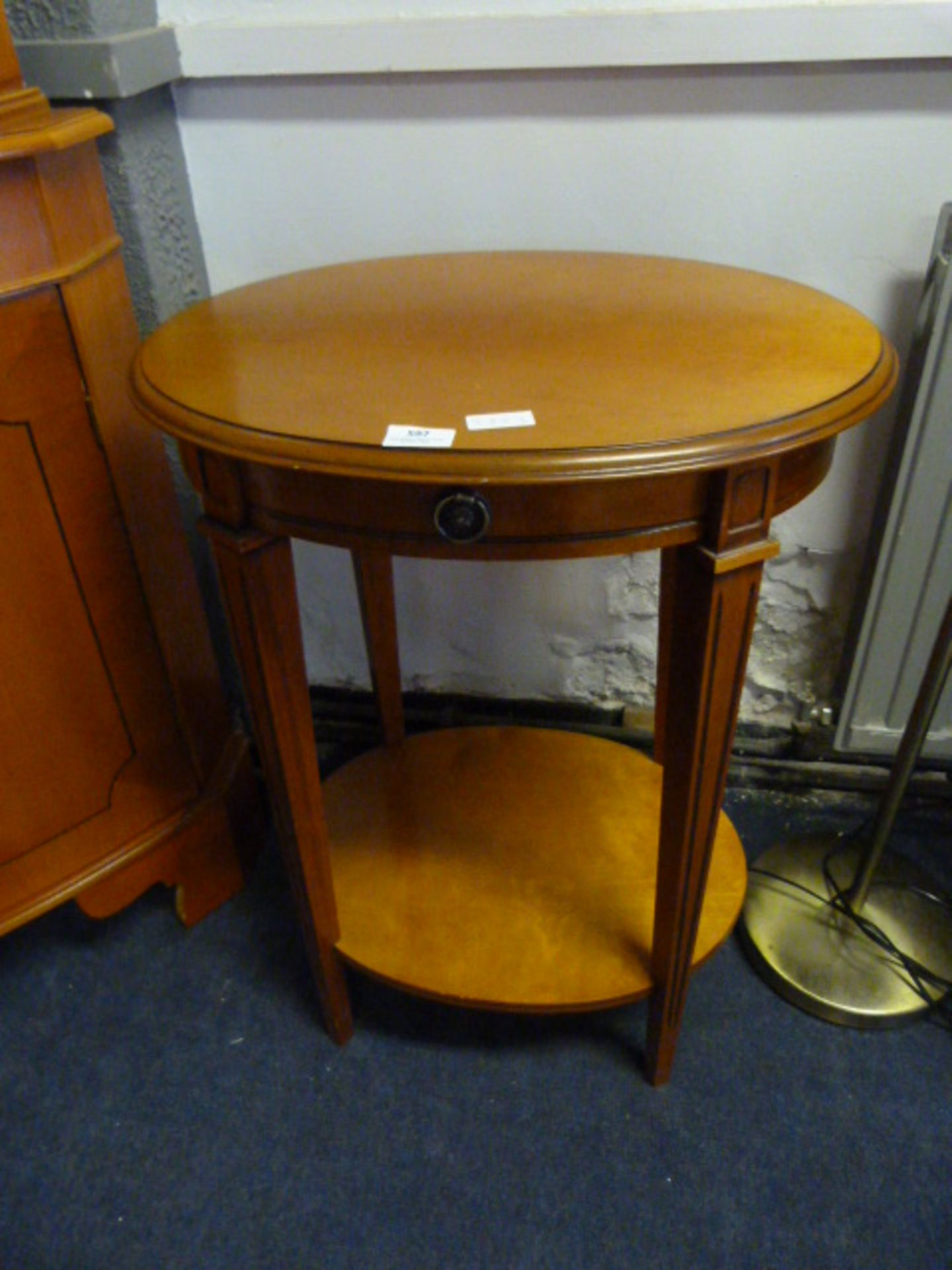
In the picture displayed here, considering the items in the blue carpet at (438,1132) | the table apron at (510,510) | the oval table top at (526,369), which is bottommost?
the blue carpet at (438,1132)

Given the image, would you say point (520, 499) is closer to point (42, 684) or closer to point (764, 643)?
point (42, 684)

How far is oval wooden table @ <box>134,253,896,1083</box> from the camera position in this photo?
655 millimetres

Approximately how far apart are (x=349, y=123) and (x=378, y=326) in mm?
409

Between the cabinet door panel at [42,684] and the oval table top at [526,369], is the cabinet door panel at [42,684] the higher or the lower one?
the lower one

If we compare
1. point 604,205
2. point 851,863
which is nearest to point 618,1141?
point 851,863

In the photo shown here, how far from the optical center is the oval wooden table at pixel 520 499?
2.15 feet

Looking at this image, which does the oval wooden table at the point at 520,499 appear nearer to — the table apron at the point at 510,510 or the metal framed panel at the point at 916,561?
the table apron at the point at 510,510

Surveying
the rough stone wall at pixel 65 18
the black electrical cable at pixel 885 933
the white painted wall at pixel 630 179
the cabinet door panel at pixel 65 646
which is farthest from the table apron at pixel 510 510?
the black electrical cable at pixel 885 933

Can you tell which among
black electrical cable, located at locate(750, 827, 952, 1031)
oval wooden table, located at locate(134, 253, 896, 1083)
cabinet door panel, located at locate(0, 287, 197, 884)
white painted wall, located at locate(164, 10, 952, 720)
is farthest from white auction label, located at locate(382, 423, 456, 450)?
black electrical cable, located at locate(750, 827, 952, 1031)

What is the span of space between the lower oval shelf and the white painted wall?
10.8 inches

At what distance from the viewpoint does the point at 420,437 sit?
25.3 inches

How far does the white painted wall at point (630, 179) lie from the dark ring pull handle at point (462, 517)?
63 centimetres

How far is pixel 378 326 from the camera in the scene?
2.83 ft

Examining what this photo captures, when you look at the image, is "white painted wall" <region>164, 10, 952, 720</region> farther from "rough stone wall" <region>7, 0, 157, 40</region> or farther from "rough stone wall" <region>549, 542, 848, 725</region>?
"rough stone wall" <region>7, 0, 157, 40</region>
